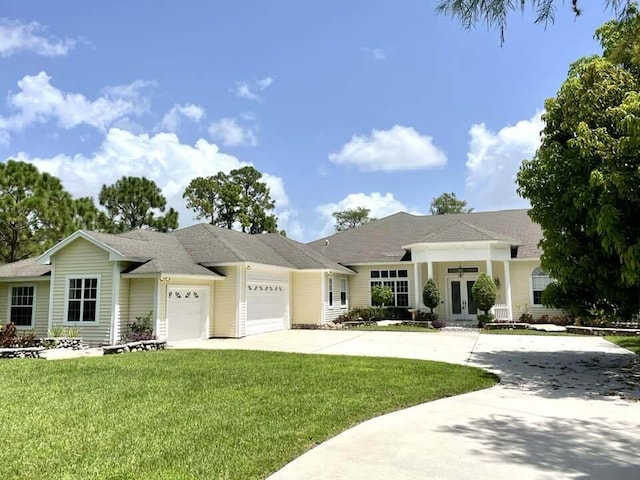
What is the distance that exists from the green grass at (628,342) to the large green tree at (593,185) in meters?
4.57

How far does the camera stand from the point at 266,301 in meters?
20.4

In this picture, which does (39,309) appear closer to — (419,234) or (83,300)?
(83,300)

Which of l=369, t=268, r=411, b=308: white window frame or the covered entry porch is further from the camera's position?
l=369, t=268, r=411, b=308: white window frame

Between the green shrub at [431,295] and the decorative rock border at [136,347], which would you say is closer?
the decorative rock border at [136,347]

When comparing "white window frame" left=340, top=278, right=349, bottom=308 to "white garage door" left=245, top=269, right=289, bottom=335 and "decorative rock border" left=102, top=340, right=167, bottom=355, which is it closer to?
"white garage door" left=245, top=269, right=289, bottom=335

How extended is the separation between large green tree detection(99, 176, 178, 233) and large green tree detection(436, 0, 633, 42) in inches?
1283

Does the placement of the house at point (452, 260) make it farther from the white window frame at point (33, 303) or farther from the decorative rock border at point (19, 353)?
the decorative rock border at point (19, 353)

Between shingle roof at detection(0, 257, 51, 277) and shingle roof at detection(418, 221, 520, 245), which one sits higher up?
shingle roof at detection(418, 221, 520, 245)

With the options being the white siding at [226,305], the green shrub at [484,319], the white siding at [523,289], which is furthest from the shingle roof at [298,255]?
the white siding at [523,289]

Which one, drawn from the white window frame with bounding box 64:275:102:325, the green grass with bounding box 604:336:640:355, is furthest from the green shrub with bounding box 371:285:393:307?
the white window frame with bounding box 64:275:102:325

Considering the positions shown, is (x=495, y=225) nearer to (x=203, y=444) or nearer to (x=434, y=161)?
(x=434, y=161)

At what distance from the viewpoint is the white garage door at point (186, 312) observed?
53.5ft

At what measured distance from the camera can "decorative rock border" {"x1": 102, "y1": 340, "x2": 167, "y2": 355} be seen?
43.8 feet

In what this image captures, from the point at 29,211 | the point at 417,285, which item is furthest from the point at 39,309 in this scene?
the point at 417,285
